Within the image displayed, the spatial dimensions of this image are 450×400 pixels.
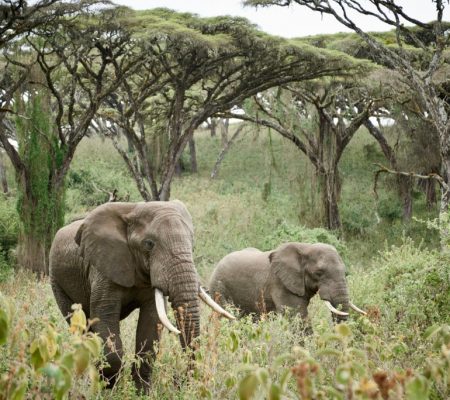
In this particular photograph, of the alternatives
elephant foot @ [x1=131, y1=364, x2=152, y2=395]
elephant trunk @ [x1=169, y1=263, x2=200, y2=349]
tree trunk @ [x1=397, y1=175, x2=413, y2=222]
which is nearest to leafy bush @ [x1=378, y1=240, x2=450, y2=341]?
elephant trunk @ [x1=169, y1=263, x2=200, y2=349]

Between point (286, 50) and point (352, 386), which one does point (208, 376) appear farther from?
point (286, 50)

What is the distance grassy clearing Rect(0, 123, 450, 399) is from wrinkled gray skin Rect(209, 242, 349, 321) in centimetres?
38

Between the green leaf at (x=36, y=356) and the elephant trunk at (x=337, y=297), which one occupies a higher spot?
the green leaf at (x=36, y=356)

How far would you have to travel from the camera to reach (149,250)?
6.02 meters

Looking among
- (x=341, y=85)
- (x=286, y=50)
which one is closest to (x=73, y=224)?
(x=286, y=50)

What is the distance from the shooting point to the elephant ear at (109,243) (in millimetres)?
6172

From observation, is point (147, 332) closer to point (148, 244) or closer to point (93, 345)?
point (148, 244)

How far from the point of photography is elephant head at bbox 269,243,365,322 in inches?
343

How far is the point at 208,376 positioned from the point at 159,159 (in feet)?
77.4

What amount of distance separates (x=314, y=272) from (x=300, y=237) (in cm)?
906

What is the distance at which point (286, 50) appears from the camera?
17.5 metres

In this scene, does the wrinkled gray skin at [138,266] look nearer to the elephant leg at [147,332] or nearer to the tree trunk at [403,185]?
the elephant leg at [147,332]

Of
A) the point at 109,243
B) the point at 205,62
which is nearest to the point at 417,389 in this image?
the point at 109,243

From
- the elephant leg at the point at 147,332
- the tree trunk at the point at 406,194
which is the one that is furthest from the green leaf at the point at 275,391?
the tree trunk at the point at 406,194
